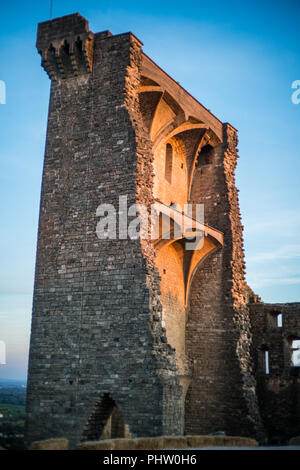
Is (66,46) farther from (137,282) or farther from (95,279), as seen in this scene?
(137,282)

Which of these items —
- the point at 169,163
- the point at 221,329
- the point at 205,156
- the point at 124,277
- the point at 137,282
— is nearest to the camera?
the point at 137,282

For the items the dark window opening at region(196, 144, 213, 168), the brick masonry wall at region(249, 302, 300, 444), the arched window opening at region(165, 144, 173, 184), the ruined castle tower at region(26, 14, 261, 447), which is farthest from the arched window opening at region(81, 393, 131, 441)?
the dark window opening at region(196, 144, 213, 168)

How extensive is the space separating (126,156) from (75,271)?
333cm

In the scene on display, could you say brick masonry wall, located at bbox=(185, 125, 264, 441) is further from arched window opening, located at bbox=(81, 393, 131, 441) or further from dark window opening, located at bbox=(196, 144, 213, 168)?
arched window opening, located at bbox=(81, 393, 131, 441)

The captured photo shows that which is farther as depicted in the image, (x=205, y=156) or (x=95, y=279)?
(x=205, y=156)

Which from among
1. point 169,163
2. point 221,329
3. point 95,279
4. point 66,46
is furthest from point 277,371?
point 66,46

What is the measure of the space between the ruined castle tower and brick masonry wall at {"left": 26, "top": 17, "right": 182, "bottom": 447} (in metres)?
0.03

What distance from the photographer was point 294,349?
2058 cm

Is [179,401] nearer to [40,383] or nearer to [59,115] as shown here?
[40,383]

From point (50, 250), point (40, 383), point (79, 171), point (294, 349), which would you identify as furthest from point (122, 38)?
point (294, 349)

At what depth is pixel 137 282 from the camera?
46.3 ft

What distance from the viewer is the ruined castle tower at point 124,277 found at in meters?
13.9

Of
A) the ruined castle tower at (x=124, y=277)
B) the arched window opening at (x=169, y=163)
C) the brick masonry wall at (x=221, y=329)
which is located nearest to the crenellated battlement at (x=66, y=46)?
the ruined castle tower at (x=124, y=277)

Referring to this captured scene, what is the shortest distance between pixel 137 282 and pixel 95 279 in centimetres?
126
